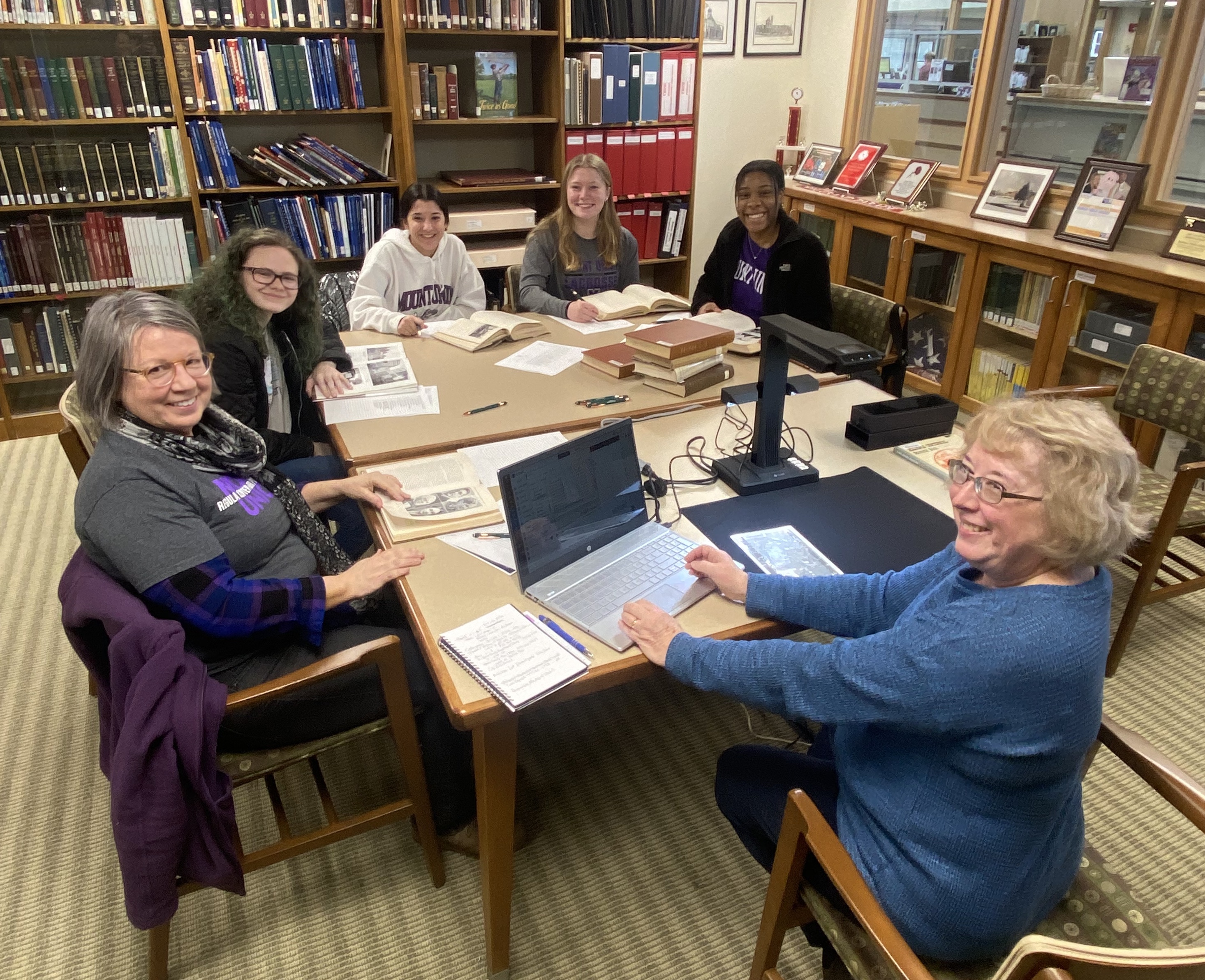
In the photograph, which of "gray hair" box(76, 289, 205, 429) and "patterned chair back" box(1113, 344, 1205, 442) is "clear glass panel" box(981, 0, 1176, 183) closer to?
"patterned chair back" box(1113, 344, 1205, 442)

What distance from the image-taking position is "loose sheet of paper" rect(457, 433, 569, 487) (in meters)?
1.82

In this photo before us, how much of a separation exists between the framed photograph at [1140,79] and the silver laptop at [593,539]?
3152 mm

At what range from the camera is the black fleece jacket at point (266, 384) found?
2.14 metres

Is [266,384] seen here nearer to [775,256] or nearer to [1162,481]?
[775,256]

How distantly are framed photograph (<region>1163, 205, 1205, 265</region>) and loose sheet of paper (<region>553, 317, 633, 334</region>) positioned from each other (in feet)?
6.95

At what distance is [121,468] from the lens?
138 cm

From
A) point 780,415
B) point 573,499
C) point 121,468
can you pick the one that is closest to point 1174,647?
point 780,415

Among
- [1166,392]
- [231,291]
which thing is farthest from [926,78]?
[231,291]

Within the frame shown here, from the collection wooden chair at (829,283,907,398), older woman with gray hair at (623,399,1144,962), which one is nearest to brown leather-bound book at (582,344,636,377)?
wooden chair at (829,283,907,398)

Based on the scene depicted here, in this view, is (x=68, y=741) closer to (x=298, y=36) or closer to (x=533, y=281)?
(x=533, y=281)

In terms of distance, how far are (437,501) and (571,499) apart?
1.18ft

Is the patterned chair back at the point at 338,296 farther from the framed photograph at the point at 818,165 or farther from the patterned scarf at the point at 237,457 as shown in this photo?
the framed photograph at the point at 818,165

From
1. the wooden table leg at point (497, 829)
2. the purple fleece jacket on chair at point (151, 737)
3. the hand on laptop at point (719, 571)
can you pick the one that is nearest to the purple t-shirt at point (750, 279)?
the hand on laptop at point (719, 571)

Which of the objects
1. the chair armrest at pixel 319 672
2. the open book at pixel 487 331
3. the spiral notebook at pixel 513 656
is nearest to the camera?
the spiral notebook at pixel 513 656
